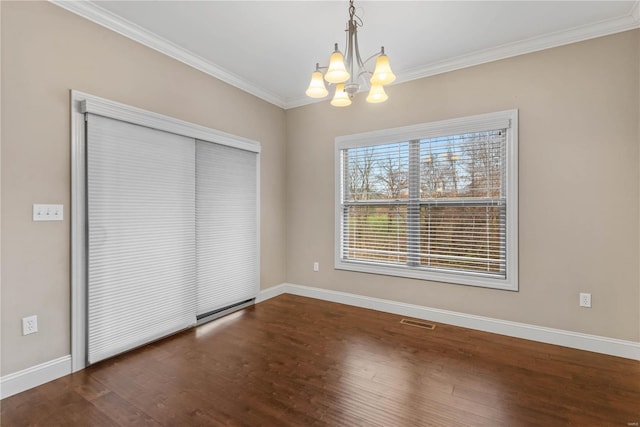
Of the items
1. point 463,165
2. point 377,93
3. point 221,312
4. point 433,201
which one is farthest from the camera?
point 221,312

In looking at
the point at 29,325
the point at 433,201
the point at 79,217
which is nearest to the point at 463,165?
the point at 433,201

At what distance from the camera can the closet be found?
8.00 ft

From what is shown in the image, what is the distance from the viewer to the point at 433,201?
134 inches

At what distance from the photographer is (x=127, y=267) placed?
8.60ft

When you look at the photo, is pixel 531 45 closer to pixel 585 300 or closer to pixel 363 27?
pixel 363 27

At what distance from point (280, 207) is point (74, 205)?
2520 mm

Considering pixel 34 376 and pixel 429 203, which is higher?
pixel 429 203

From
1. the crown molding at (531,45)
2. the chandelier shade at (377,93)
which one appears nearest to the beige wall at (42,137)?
the chandelier shade at (377,93)

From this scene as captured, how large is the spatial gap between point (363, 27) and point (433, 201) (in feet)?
6.27

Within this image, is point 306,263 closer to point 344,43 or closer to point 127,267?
point 127,267

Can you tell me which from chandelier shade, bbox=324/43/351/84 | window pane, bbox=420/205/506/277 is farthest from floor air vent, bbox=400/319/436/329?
chandelier shade, bbox=324/43/351/84

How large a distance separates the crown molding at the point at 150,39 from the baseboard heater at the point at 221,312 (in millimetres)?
2720

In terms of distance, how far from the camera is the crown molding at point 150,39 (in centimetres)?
234

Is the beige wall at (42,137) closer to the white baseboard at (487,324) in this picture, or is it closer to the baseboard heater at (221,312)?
the baseboard heater at (221,312)
